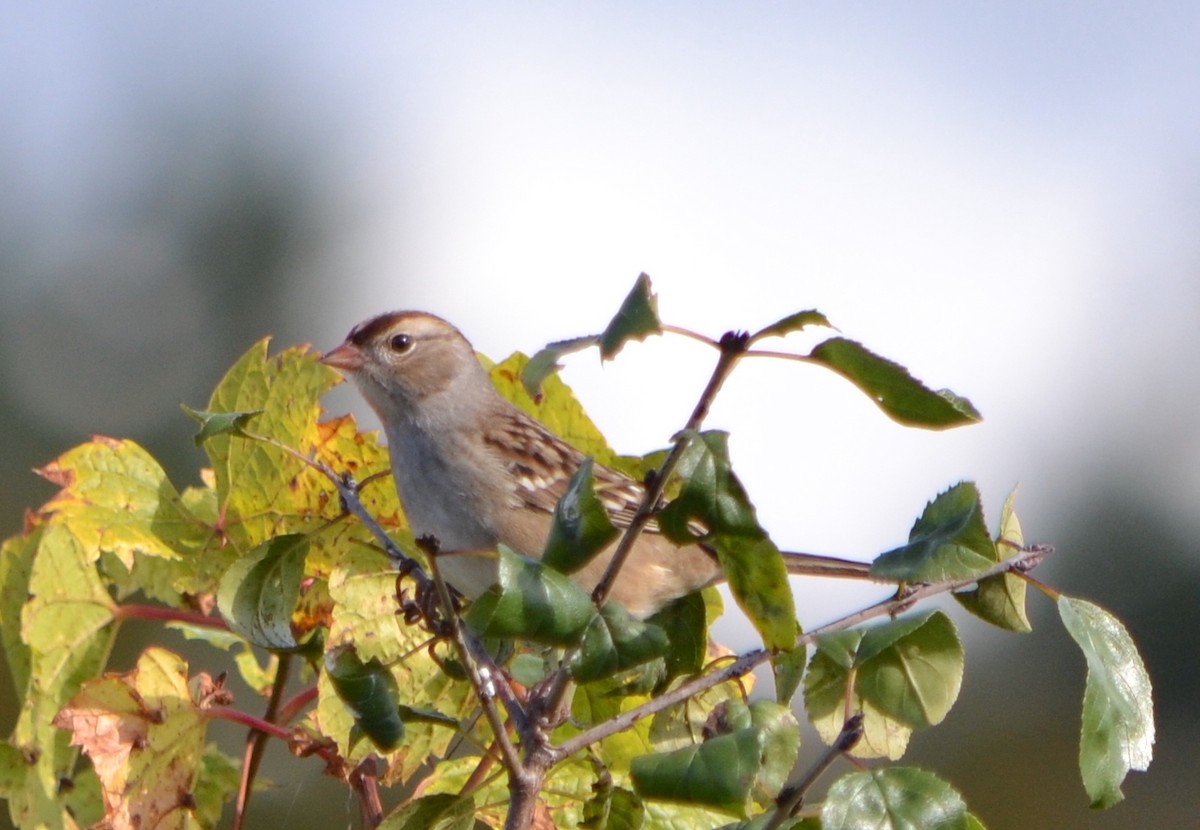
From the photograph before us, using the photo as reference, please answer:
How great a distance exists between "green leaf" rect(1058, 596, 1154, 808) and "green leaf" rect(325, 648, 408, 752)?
0.57m

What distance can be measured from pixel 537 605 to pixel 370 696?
243 millimetres

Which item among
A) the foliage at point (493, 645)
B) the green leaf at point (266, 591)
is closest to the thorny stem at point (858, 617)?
the foliage at point (493, 645)

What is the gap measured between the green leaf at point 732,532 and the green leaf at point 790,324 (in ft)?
0.26

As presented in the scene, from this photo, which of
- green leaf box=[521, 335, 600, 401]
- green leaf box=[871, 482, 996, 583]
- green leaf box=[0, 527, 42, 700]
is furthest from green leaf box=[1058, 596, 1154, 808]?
green leaf box=[0, 527, 42, 700]

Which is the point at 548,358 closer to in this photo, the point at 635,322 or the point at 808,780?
the point at 635,322

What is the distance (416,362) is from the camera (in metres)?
3.14

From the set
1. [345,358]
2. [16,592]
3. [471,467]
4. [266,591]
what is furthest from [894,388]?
[345,358]

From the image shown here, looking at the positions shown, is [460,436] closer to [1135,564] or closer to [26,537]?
[26,537]

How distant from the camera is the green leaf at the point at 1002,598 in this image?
129cm

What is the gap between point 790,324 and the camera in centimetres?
105

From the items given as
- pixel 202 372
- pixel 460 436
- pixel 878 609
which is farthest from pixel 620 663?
pixel 202 372

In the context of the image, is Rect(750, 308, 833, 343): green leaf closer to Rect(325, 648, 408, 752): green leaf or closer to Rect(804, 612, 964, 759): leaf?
Rect(804, 612, 964, 759): leaf

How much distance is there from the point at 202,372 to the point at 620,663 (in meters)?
9.59

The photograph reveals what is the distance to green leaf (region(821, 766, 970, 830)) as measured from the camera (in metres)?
1.04
